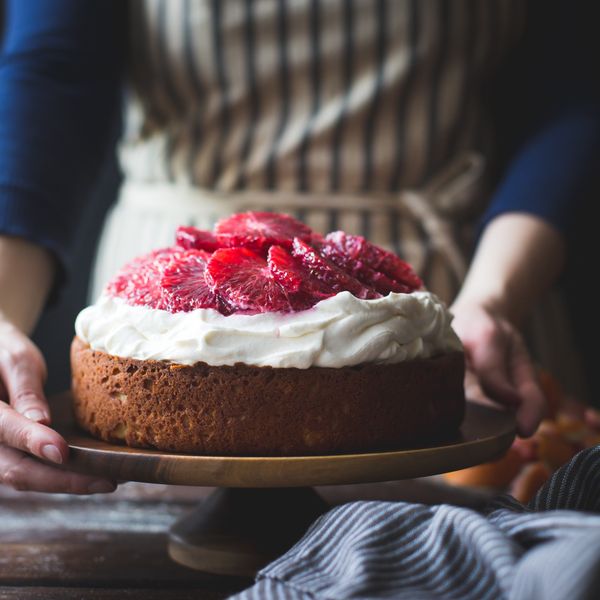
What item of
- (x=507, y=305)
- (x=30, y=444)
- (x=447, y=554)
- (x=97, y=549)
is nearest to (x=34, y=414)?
(x=30, y=444)

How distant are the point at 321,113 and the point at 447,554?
1.15 m

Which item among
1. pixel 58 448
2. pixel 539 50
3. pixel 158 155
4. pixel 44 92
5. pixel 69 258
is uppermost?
pixel 539 50

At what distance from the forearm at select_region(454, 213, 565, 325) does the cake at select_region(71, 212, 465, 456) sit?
39 cm

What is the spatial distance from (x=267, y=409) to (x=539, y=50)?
1229 millimetres

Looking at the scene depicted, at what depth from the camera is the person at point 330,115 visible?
1.59m

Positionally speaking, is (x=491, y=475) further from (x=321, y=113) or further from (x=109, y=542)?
(x=321, y=113)

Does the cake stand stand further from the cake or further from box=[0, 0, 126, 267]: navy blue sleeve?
box=[0, 0, 126, 267]: navy blue sleeve

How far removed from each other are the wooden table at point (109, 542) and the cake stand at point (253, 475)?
0.11ft

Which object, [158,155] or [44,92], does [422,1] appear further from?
[44,92]

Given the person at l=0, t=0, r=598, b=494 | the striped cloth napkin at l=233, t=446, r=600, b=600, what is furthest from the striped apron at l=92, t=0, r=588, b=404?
the striped cloth napkin at l=233, t=446, r=600, b=600

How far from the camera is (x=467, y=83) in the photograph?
5.80 ft

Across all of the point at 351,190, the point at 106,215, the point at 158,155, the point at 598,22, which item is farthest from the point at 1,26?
the point at 598,22

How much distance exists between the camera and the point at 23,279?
4.21 ft

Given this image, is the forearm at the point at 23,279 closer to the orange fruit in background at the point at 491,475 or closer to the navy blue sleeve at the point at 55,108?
the navy blue sleeve at the point at 55,108
